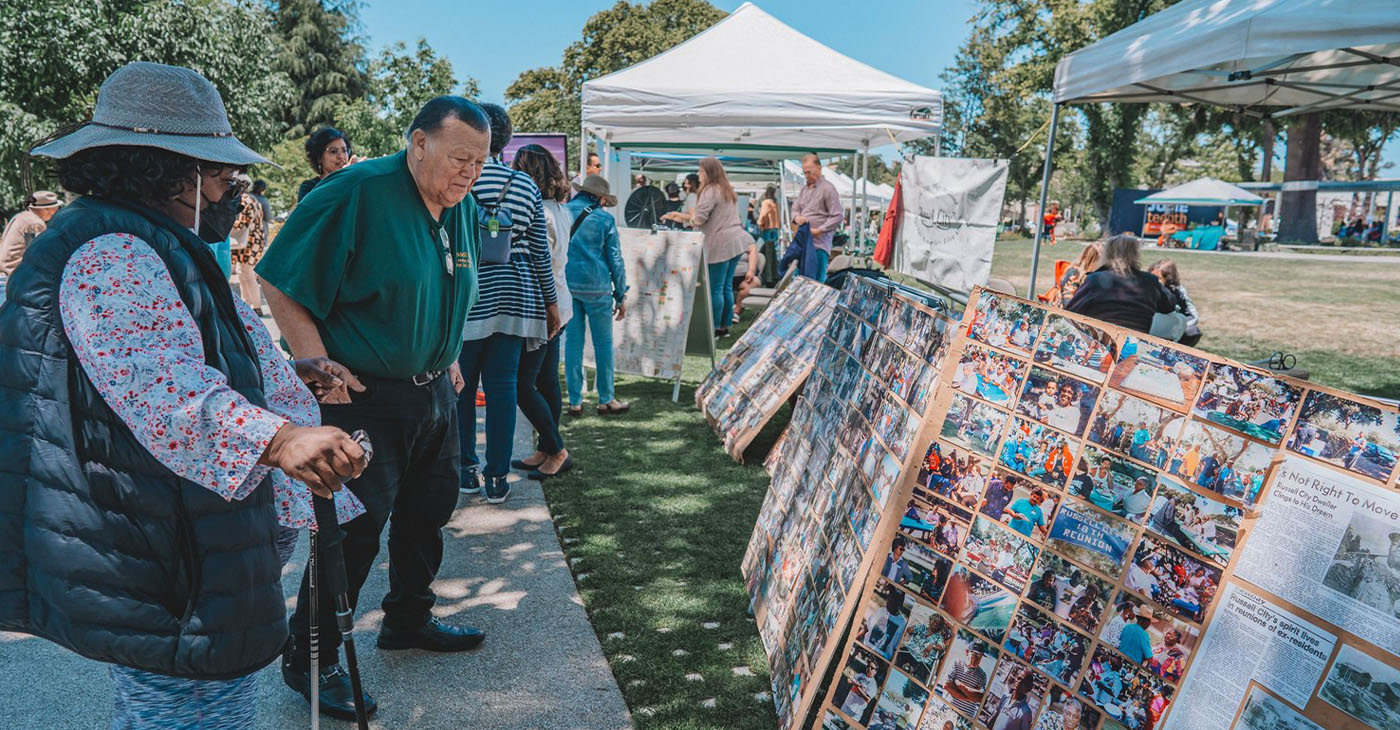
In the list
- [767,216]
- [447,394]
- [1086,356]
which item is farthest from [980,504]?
[767,216]

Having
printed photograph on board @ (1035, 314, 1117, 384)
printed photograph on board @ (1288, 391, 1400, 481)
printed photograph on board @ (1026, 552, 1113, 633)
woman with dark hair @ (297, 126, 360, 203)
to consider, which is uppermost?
woman with dark hair @ (297, 126, 360, 203)

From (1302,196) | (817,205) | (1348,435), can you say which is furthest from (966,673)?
(1302,196)

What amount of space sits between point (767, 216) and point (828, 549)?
38.1ft

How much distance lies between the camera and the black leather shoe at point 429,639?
3.22 metres

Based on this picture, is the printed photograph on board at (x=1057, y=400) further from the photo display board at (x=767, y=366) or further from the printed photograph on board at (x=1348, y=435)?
the photo display board at (x=767, y=366)

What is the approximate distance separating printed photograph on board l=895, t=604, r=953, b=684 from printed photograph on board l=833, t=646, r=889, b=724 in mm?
73

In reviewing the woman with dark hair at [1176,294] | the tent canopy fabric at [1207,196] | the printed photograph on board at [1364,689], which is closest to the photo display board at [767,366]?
the woman with dark hair at [1176,294]

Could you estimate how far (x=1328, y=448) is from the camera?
1632 millimetres

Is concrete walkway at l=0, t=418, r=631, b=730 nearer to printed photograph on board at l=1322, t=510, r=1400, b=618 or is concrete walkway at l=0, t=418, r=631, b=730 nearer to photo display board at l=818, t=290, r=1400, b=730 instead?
photo display board at l=818, t=290, r=1400, b=730

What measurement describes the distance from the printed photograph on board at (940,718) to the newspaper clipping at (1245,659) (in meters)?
0.49

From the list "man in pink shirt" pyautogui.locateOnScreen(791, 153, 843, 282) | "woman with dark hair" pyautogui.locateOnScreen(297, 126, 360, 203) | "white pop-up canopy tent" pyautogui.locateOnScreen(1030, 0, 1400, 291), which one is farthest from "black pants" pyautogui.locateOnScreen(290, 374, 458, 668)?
"man in pink shirt" pyautogui.locateOnScreen(791, 153, 843, 282)

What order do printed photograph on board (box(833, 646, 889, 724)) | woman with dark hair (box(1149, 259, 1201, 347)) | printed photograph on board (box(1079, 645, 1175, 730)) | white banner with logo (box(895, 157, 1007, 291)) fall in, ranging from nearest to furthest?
printed photograph on board (box(1079, 645, 1175, 730)) → printed photograph on board (box(833, 646, 889, 724)) → woman with dark hair (box(1149, 259, 1201, 347)) → white banner with logo (box(895, 157, 1007, 291))

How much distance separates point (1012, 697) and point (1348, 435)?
3.02ft

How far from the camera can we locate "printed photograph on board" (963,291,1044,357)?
7.31ft
